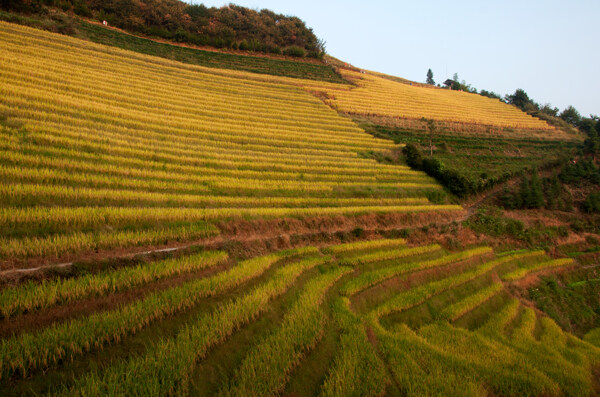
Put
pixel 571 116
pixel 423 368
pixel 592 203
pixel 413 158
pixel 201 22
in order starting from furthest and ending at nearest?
1. pixel 571 116
2. pixel 201 22
3. pixel 413 158
4. pixel 592 203
5. pixel 423 368

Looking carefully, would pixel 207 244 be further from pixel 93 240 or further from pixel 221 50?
pixel 221 50

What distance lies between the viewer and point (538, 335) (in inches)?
332

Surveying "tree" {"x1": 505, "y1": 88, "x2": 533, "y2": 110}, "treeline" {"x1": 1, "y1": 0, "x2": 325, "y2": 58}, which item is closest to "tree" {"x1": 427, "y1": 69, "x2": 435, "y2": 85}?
"tree" {"x1": 505, "y1": 88, "x2": 533, "y2": 110}

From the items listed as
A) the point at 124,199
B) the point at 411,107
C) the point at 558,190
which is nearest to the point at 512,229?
the point at 558,190

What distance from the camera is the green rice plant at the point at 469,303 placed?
795 cm

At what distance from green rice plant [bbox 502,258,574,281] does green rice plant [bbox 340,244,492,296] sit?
1.50m

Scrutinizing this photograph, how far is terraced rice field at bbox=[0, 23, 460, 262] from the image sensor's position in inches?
299

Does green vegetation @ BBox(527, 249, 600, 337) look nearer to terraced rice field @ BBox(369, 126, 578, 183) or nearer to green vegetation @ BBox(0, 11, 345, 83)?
terraced rice field @ BBox(369, 126, 578, 183)

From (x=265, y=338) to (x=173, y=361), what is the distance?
164 cm

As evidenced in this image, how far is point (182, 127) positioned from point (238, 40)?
124ft

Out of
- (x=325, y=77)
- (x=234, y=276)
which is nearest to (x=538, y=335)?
(x=234, y=276)

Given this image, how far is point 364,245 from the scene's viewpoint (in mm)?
11125

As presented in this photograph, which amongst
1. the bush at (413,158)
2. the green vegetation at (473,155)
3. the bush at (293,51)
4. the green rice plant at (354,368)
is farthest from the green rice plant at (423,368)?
the bush at (293,51)

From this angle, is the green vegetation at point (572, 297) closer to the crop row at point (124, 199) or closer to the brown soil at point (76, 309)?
the crop row at point (124, 199)
